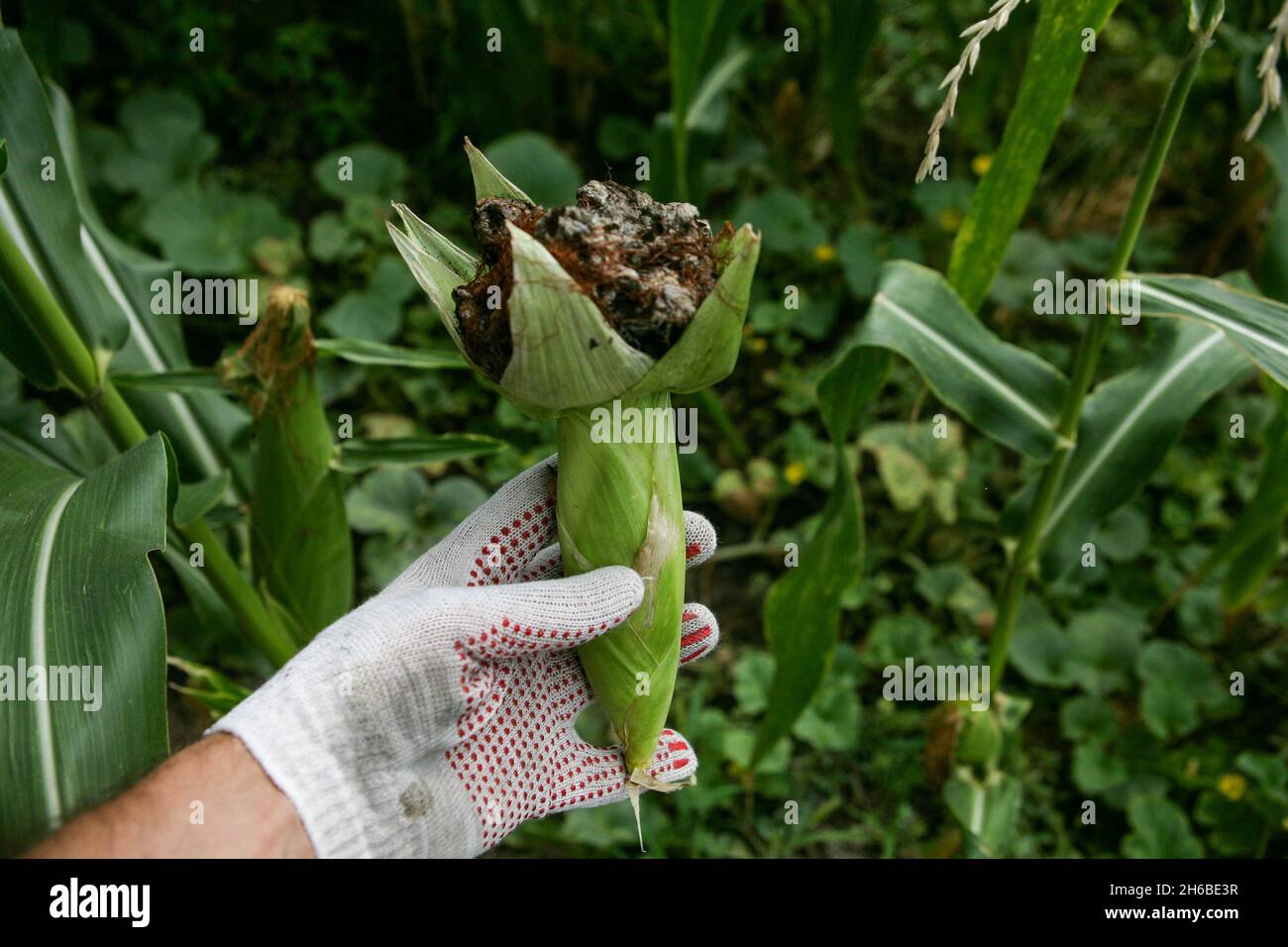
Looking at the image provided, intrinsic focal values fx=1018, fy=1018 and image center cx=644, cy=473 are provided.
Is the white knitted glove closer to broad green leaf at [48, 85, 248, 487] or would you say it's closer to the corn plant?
the corn plant

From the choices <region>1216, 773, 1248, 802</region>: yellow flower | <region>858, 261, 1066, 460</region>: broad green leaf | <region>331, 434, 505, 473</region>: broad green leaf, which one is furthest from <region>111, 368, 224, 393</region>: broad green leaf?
<region>1216, 773, 1248, 802</region>: yellow flower

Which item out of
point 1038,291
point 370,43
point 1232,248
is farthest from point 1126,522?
point 370,43

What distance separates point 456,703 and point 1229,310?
1.54m

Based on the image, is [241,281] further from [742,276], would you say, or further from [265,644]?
[742,276]

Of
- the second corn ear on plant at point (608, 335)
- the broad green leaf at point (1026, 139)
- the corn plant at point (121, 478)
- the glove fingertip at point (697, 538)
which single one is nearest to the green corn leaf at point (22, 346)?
the corn plant at point (121, 478)

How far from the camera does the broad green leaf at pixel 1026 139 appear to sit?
1.85 m

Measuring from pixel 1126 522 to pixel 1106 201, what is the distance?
1503 millimetres

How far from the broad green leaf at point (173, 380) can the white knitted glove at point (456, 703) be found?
681 millimetres

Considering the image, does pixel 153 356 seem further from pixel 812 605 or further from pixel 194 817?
pixel 812 605

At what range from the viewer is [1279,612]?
3.12m

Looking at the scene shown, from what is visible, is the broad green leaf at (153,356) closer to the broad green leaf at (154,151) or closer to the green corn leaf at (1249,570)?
the broad green leaf at (154,151)

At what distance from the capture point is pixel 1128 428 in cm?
231

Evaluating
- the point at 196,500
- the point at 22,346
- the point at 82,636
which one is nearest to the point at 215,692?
the point at 196,500

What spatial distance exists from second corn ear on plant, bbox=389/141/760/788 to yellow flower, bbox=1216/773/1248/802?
1905mm
